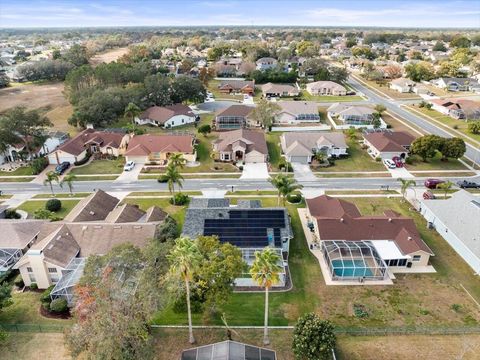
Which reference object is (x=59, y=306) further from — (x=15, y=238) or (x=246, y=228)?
(x=246, y=228)

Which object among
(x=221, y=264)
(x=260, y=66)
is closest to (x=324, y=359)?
(x=221, y=264)

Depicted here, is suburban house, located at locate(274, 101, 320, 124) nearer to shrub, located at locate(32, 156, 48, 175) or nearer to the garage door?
the garage door

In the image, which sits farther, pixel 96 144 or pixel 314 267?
pixel 96 144

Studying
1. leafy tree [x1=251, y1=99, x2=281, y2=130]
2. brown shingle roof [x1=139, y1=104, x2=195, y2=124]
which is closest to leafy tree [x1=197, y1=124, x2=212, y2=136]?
brown shingle roof [x1=139, y1=104, x2=195, y2=124]

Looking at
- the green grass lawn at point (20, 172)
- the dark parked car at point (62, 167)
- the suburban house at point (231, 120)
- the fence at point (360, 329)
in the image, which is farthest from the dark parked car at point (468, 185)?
the green grass lawn at point (20, 172)

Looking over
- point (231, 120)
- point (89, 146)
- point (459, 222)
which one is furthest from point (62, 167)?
point (459, 222)

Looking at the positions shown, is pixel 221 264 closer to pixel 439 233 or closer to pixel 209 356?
pixel 209 356

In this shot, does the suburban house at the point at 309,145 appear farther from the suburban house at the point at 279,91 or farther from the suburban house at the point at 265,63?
the suburban house at the point at 265,63

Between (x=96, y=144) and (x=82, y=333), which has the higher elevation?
(x=82, y=333)
